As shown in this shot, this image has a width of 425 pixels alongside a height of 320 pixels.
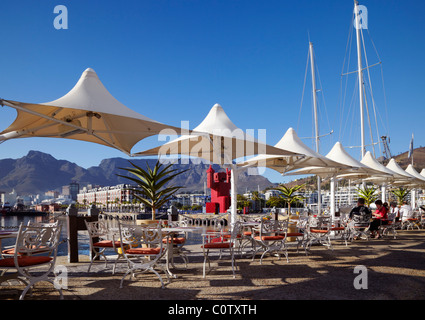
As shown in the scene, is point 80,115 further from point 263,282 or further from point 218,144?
point 263,282

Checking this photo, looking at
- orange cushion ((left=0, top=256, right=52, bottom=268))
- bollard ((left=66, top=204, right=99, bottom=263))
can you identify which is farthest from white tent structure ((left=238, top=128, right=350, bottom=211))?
orange cushion ((left=0, top=256, right=52, bottom=268))

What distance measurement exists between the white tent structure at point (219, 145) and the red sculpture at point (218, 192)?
93.9 feet

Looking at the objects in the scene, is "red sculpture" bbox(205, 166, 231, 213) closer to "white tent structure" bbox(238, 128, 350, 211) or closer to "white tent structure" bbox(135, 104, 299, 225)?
"white tent structure" bbox(238, 128, 350, 211)

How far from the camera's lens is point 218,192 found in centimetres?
4041

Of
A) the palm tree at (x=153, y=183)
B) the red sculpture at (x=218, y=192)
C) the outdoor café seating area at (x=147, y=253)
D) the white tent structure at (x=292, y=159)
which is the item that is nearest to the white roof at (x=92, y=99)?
the outdoor café seating area at (x=147, y=253)

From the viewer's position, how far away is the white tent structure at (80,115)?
548 cm

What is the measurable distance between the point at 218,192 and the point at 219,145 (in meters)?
32.1

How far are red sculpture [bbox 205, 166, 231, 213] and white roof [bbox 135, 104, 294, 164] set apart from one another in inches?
1129

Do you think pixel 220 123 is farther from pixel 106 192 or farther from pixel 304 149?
pixel 106 192

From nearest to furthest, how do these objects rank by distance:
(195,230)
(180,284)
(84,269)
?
(180,284)
(195,230)
(84,269)
